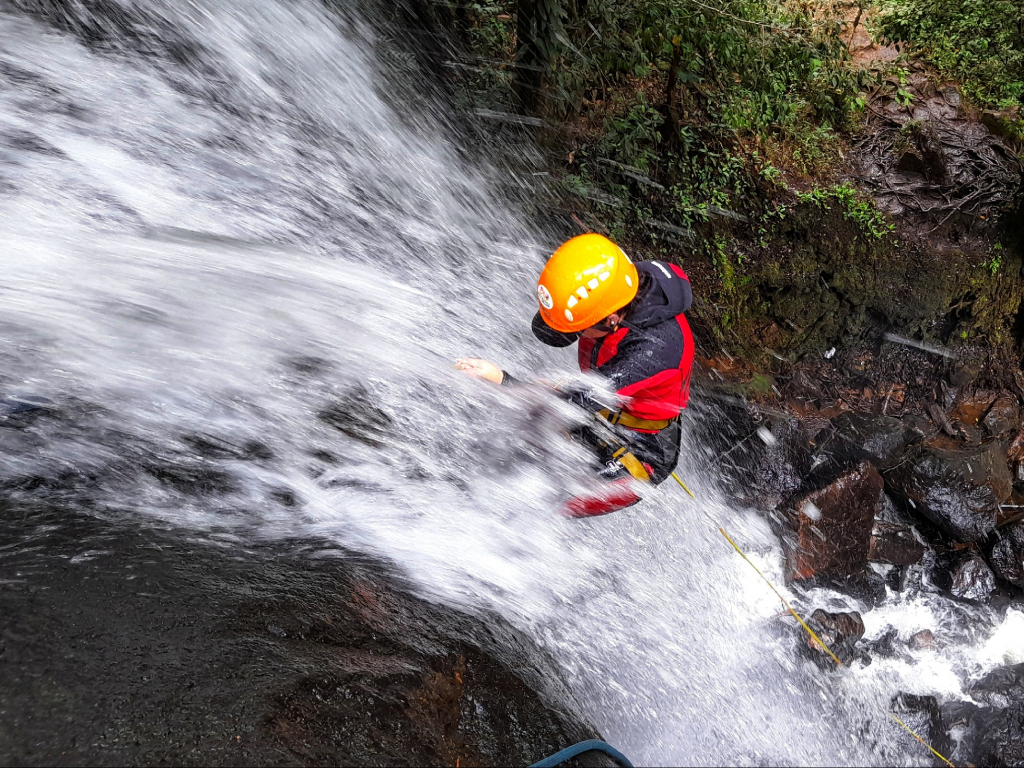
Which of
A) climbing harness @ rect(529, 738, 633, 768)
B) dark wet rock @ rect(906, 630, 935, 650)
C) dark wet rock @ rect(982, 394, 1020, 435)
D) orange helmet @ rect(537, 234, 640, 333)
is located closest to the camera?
climbing harness @ rect(529, 738, 633, 768)

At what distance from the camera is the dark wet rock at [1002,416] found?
5918 millimetres

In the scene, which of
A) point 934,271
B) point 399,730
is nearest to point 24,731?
point 399,730

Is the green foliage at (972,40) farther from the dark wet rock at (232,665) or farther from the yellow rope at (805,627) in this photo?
the dark wet rock at (232,665)

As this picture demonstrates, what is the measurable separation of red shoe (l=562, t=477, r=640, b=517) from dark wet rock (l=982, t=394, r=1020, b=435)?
171 inches

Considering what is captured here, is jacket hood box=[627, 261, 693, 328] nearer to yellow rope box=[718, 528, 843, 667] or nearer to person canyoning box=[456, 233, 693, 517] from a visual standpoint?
person canyoning box=[456, 233, 693, 517]

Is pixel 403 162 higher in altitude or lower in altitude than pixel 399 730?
higher

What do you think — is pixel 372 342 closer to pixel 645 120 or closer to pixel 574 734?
pixel 574 734

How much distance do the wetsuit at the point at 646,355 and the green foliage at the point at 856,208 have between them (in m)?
3.35

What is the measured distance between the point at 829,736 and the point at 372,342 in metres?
3.93

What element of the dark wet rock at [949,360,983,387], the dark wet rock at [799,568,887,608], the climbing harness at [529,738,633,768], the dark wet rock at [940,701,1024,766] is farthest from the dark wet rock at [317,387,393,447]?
the dark wet rock at [949,360,983,387]

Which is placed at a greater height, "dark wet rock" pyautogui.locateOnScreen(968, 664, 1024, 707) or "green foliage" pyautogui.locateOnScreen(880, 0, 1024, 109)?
"green foliage" pyautogui.locateOnScreen(880, 0, 1024, 109)

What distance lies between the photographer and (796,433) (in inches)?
215

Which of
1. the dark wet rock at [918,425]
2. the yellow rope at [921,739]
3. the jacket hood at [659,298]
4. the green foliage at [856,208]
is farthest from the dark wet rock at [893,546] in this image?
the jacket hood at [659,298]

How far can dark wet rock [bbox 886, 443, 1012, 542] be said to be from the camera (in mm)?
5359
